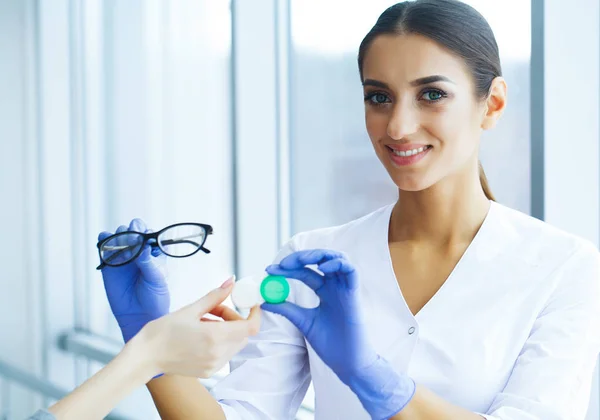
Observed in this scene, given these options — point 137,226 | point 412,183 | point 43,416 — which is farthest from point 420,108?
point 43,416

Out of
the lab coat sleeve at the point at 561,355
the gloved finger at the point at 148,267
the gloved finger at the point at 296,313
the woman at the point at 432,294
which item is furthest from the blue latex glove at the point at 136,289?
the lab coat sleeve at the point at 561,355

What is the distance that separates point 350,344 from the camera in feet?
3.44

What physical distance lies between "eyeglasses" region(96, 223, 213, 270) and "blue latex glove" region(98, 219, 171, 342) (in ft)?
0.05

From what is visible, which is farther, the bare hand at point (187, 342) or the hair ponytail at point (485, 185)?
the hair ponytail at point (485, 185)

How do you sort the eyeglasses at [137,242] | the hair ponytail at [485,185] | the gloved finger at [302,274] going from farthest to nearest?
the hair ponytail at [485,185], the eyeglasses at [137,242], the gloved finger at [302,274]

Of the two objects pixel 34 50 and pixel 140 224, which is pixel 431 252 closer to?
pixel 140 224

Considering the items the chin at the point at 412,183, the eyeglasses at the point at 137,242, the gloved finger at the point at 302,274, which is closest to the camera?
the gloved finger at the point at 302,274

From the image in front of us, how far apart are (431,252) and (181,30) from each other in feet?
5.68

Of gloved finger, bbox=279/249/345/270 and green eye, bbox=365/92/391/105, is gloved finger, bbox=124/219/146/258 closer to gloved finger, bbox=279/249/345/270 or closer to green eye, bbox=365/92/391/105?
gloved finger, bbox=279/249/345/270

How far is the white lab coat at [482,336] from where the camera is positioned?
44.9 inches

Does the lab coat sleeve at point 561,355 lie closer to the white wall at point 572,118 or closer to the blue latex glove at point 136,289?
the white wall at point 572,118

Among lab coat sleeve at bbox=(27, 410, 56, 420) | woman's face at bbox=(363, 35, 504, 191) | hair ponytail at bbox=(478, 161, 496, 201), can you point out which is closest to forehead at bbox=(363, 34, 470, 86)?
woman's face at bbox=(363, 35, 504, 191)

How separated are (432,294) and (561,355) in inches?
10.0

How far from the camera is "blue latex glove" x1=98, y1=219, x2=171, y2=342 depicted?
1.21 metres
